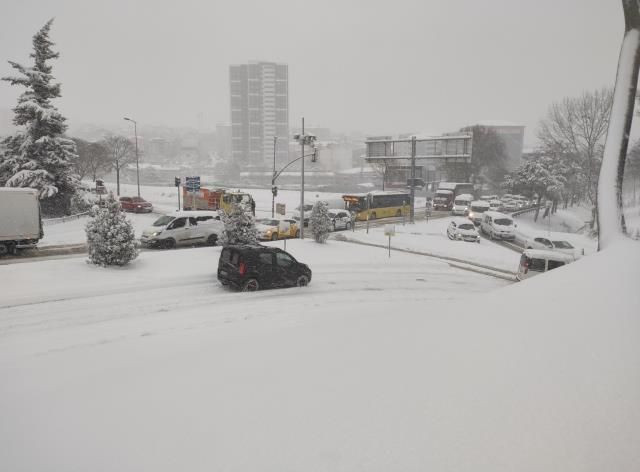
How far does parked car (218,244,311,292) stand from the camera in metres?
14.7

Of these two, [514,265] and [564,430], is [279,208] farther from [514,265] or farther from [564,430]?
[564,430]

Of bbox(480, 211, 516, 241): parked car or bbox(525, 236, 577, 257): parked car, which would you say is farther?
bbox(480, 211, 516, 241): parked car

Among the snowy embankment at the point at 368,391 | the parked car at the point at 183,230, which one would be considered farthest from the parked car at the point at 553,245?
the snowy embankment at the point at 368,391

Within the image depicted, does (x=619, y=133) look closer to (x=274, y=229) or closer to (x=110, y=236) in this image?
(x=110, y=236)

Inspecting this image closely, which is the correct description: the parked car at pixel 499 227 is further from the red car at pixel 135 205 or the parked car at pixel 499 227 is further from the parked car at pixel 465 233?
the red car at pixel 135 205

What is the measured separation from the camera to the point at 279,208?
24688 mm

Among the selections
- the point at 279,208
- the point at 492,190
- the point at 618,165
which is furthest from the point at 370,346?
the point at 492,190

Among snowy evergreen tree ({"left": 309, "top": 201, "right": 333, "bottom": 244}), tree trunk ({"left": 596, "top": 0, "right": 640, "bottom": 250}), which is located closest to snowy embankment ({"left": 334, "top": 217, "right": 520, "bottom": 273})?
snowy evergreen tree ({"left": 309, "top": 201, "right": 333, "bottom": 244})

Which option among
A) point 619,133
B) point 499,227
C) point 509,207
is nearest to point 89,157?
point 499,227

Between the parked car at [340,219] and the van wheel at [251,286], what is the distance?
61.3 feet

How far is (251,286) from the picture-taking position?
49.1ft

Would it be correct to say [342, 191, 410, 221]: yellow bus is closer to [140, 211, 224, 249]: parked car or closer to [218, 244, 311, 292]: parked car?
[140, 211, 224, 249]: parked car

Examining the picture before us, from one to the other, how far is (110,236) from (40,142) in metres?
20.8

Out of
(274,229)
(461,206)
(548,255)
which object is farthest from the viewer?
(461,206)
